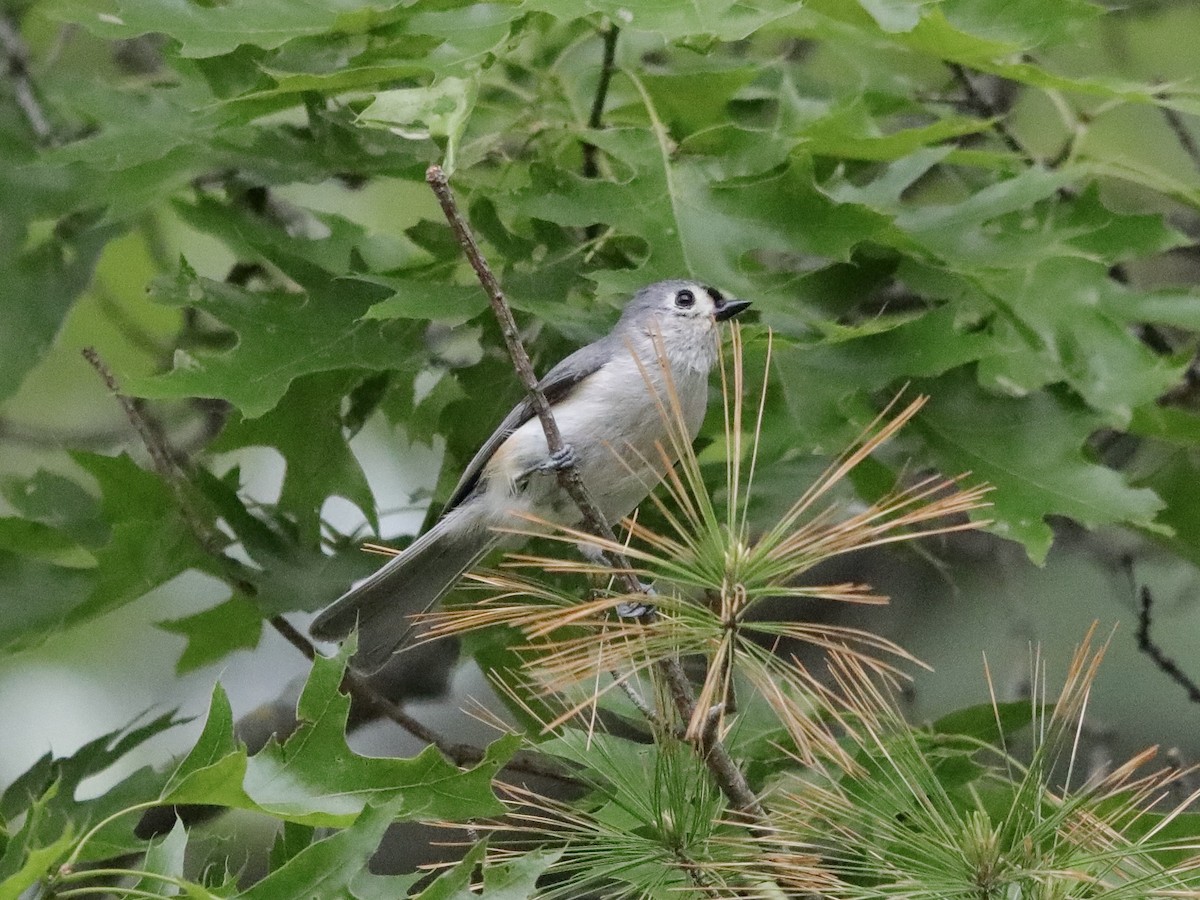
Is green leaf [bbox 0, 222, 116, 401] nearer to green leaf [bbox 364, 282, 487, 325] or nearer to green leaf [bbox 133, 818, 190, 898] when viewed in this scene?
green leaf [bbox 364, 282, 487, 325]

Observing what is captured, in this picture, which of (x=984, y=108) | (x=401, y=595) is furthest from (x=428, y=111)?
(x=984, y=108)

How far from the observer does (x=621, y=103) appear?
8.79 feet

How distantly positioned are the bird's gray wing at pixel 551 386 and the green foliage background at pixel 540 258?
0.05 meters

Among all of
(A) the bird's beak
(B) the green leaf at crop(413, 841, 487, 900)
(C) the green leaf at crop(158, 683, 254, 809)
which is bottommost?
(B) the green leaf at crop(413, 841, 487, 900)

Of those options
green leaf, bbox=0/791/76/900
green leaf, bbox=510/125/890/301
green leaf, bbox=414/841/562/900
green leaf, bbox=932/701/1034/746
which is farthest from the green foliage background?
green leaf, bbox=414/841/562/900

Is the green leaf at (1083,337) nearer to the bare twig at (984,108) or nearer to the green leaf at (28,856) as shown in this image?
the bare twig at (984,108)

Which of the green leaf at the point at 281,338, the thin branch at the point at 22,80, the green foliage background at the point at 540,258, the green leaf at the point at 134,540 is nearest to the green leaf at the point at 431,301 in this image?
the green foliage background at the point at 540,258

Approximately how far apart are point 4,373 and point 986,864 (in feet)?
6.28

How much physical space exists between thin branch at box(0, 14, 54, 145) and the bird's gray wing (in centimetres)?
126

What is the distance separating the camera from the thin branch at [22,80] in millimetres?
2912

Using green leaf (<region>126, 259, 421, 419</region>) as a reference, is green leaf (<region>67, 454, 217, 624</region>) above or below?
below

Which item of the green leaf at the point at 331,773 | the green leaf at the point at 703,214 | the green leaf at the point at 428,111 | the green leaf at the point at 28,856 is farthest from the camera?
the green leaf at the point at 703,214

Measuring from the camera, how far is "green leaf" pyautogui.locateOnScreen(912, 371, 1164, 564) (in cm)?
223

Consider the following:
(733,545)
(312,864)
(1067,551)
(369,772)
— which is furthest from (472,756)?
(1067,551)
